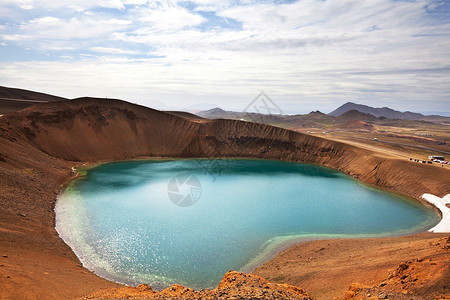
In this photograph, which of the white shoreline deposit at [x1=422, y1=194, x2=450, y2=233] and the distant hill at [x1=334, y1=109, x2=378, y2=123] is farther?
the distant hill at [x1=334, y1=109, x2=378, y2=123]

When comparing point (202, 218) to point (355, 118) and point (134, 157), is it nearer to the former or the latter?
point (134, 157)

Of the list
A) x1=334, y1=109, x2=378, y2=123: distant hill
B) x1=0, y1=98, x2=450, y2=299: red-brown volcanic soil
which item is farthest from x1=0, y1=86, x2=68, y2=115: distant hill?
x1=334, y1=109, x2=378, y2=123: distant hill

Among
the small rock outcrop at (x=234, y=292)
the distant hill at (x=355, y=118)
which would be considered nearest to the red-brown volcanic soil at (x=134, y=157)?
the small rock outcrop at (x=234, y=292)

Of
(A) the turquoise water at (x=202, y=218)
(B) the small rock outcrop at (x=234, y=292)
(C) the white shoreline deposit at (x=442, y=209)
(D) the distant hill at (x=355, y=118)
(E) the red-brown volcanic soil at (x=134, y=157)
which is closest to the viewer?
(B) the small rock outcrop at (x=234, y=292)

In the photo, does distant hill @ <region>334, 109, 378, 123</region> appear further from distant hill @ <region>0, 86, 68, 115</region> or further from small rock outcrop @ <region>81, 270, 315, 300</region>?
small rock outcrop @ <region>81, 270, 315, 300</region>

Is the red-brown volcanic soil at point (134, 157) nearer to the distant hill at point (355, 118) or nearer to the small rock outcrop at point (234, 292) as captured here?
the small rock outcrop at point (234, 292)

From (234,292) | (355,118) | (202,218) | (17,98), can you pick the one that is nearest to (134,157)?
(202,218)
